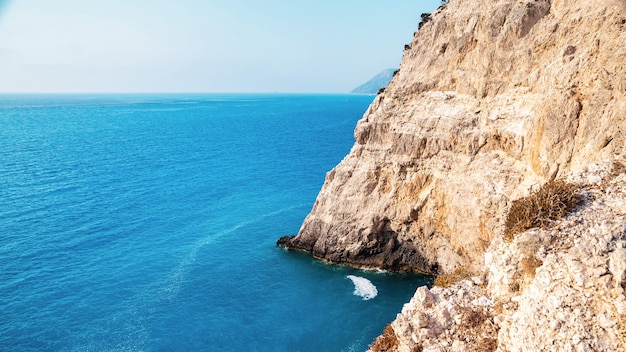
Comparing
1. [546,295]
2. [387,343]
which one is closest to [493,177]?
[387,343]

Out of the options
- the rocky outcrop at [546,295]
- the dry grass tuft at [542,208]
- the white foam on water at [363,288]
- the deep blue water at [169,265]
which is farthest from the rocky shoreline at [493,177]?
the deep blue water at [169,265]

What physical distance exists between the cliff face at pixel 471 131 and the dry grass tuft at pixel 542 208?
10.1 feet

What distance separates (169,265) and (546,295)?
34.0 metres

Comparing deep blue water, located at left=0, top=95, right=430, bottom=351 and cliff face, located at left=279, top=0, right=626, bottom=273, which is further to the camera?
deep blue water, located at left=0, top=95, right=430, bottom=351

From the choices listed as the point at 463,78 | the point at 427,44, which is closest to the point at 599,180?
the point at 463,78

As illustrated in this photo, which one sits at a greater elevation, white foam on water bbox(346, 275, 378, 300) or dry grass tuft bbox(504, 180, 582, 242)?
dry grass tuft bbox(504, 180, 582, 242)

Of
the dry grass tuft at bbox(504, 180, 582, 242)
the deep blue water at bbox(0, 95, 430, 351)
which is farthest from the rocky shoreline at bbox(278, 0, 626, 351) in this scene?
the deep blue water at bbox(0, 95, 430, 351)

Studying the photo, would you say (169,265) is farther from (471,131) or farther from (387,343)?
(471,131)

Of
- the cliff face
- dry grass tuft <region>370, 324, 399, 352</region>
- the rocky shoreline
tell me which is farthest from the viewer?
the cliff face

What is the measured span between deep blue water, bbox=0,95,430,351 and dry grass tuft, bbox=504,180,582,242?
15817 millimetres

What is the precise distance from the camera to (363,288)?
36.1 metres

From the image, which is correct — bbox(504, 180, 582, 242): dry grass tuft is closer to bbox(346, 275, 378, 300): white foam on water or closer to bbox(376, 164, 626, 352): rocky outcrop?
bbox(376, 164, 626, 352): rocky outcrop

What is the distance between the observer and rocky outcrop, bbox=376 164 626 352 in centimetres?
1239

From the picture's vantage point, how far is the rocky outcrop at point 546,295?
1239cm
